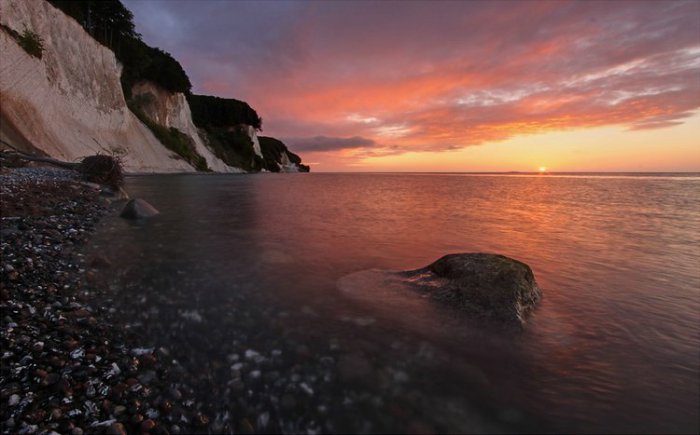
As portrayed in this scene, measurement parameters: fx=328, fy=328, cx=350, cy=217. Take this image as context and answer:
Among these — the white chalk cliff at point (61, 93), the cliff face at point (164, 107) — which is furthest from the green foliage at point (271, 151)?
the white chalk cliff at point (61, 93)

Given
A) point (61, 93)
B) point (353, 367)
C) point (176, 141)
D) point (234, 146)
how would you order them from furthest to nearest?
point (234, 146)
point (176, 141)
point (61, 93)
point (353, 367)

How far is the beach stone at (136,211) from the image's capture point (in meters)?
11.9

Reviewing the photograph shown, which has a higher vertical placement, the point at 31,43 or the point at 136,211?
the point at 31,43

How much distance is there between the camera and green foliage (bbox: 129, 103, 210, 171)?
5119cm

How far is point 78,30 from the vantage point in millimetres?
34625

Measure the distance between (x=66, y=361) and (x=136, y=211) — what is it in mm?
10443

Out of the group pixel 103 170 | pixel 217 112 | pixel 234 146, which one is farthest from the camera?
pixel 217 112

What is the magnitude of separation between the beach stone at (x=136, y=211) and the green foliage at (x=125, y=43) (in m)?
39.9

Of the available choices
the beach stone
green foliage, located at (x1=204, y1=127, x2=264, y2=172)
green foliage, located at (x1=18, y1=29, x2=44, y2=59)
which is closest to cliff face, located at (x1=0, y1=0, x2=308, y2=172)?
green foliage, located at (x1=18, y1=29, x2=44, y2=59)

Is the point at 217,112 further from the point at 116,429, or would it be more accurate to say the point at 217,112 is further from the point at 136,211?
the point at 116,429

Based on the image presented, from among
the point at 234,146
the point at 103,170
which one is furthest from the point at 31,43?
the point at 234,146

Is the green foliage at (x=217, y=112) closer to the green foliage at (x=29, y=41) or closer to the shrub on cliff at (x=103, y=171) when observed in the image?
the green foliage at (x=29, y=41)

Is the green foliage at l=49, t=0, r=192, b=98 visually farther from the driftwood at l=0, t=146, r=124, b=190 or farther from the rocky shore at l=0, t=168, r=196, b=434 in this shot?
the rocky shore at l=0, t=168, r=196, b=434

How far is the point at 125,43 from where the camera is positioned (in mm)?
50938
